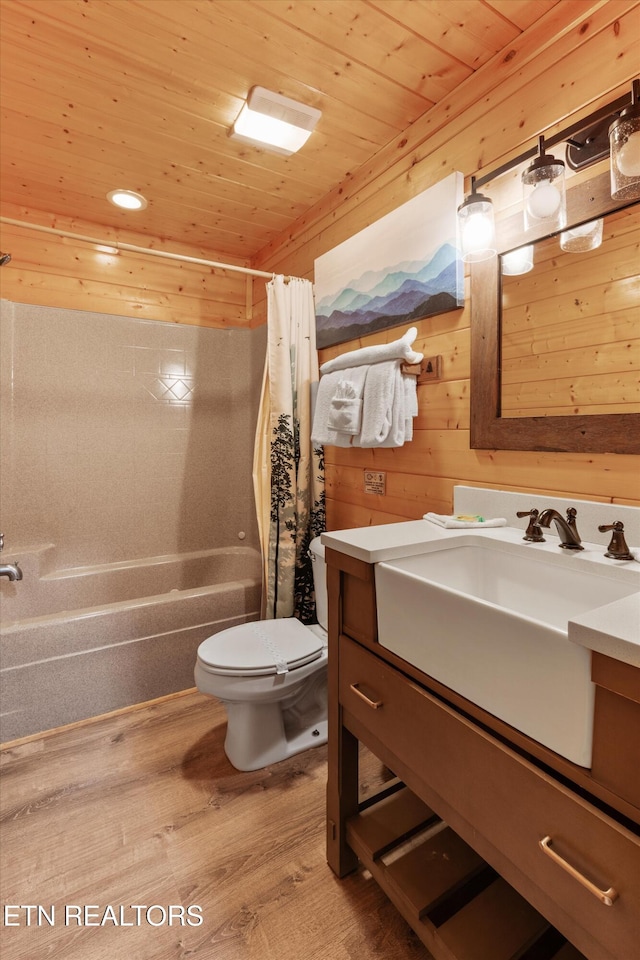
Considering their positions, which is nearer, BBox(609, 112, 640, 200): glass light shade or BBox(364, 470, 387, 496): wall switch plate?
BBox(609, 112, 640, 200): glass light shade

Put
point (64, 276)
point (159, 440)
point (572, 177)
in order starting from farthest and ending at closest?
point (159, 440)
point (64, 276)
point (572, 177)

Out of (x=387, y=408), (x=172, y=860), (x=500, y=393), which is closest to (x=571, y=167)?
(x=500, y=393)

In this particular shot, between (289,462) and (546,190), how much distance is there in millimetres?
1392

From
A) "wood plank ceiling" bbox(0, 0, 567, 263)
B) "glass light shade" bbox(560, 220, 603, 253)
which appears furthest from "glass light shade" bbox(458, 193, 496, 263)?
"wood plank ceiling" bbox(0, 0, 567, 263)

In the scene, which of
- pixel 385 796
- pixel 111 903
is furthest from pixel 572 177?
pixel 111 903

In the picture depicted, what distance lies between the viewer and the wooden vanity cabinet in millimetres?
639

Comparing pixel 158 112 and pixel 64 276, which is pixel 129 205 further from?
pixel 158 112

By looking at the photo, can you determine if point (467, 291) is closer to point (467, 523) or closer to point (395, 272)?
point (395, 272)

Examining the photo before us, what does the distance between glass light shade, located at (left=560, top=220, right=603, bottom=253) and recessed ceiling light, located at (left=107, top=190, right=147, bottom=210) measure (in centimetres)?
198

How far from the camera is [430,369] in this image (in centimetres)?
164

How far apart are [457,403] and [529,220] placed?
1.81ft

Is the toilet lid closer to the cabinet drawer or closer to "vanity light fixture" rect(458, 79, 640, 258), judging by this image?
the cabinet drawer

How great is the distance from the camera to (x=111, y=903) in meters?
1.19

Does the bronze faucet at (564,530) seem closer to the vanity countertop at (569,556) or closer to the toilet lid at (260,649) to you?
the vanity countertop at (569,556)
